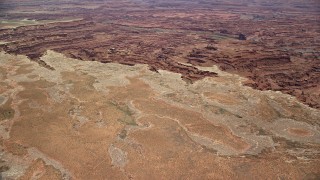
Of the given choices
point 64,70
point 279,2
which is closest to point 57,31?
point 64,70

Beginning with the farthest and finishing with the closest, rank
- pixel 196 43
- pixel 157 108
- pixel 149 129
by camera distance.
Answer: pixel 196 43, pixel 157 108, pixel 149 129

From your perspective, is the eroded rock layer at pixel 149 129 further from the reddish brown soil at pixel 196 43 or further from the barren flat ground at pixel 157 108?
the reddish brown soil at pixel 196 43

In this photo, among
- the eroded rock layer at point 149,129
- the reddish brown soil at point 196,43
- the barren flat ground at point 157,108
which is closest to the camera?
the eroded rock layer at point 149,129

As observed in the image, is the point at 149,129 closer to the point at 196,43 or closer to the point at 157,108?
the point at 157,108

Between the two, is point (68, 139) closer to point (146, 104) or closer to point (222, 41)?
point (146, 104)

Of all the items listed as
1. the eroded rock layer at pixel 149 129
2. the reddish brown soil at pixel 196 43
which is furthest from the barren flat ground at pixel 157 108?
the reddish brown soil at pixel 196 43

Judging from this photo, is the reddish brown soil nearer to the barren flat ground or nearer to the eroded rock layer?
the barren flat ground

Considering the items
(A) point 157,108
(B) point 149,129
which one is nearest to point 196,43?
(A) point 157,108
